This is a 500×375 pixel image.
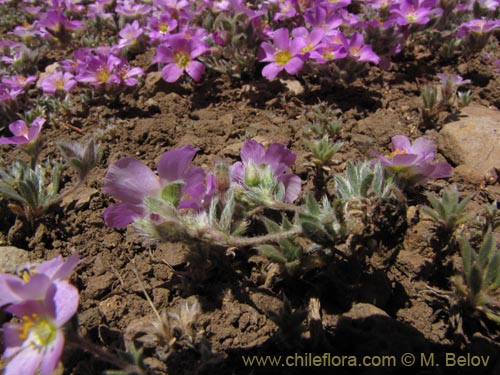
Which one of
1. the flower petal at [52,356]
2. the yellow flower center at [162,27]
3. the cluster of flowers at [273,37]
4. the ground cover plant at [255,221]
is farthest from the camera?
the yellow flower center at [162,27]

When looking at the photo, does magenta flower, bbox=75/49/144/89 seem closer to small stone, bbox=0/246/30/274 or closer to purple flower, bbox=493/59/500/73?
small stone, bbox=0/246/30/274

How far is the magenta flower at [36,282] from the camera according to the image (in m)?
1.28

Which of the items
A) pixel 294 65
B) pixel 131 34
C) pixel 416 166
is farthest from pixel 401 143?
pixel 131 34

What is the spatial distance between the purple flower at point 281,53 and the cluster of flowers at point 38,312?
7.09 feet

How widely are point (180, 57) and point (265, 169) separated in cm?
189

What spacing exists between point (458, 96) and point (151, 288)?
Answer: 102 inches

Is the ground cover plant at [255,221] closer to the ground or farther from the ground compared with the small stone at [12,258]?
farther from the ground

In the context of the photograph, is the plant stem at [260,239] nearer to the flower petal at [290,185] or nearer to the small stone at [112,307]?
the flower petal at [290,185]

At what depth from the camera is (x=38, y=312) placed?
1.34m

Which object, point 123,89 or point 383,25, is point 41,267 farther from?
point 383,25

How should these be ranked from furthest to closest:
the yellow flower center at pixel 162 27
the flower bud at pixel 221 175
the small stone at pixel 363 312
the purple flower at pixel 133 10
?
1. the purple flower at pixel 133 10
2. the yellow flower center at pixel 162 27
3. the flower bud at pixel 221 175
4. the small stone at pixel 363 312

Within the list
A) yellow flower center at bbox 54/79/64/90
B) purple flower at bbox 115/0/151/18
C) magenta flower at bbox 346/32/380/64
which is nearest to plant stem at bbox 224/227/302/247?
magenta flower at bbox 346/32/380/64

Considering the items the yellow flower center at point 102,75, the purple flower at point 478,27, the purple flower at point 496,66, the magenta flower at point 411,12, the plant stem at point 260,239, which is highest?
the magenta flower at point 411,12

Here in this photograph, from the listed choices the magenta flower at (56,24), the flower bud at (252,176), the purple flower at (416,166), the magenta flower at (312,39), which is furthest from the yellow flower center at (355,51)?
the magenta flower at (56,24)
